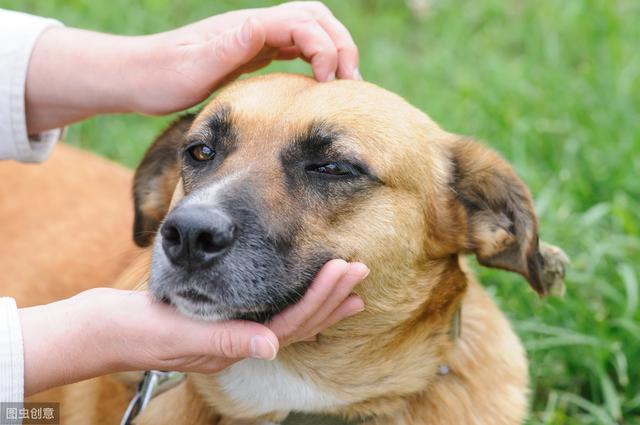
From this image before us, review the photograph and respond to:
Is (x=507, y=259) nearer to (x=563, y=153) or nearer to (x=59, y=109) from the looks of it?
(x=59, y=109)

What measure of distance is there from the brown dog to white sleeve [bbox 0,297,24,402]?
40 centimetres

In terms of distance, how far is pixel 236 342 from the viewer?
2264 mm

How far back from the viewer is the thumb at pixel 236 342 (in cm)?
224

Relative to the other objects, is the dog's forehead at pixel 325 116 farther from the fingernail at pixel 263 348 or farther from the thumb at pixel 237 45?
the fingernail at pixel 263 348

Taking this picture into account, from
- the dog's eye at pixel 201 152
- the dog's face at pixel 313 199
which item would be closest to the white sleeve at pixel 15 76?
the dog's face at pixel 313 199

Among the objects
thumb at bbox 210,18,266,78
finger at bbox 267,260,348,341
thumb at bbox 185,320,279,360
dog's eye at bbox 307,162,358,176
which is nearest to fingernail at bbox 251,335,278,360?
thumb at bbox 185,320,279,360

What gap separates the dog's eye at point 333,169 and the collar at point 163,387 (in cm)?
63

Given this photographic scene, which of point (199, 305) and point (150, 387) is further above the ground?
point (199, 305)

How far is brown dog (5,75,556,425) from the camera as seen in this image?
249 centimetres

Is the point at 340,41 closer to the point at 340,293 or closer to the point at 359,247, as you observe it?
the point at 359,247

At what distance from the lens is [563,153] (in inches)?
194

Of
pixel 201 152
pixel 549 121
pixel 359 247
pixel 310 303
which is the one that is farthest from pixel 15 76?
pixel 549 121

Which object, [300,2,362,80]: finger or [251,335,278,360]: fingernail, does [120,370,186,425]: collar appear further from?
[300,2,362,80]: finger

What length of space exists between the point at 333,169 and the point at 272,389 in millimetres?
723
